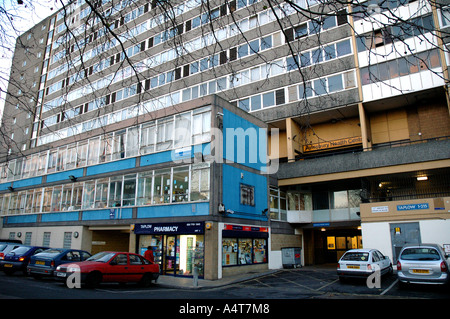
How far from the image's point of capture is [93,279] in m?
11.9

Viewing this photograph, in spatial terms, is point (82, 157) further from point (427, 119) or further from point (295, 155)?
point (427, 119)

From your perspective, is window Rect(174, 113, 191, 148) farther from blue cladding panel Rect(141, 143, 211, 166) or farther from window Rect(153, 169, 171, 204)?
window Rect(153, 169, 171, 204)

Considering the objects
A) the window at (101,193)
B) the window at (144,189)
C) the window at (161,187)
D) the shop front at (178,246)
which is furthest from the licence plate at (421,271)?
the window at (101,193)

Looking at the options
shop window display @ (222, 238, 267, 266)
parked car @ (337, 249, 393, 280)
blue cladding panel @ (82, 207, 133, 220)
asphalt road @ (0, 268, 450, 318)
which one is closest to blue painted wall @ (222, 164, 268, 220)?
shop window display @ (222, 238, 267, 266)

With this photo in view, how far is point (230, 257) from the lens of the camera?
19.1 meters

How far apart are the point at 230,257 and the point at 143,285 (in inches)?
249

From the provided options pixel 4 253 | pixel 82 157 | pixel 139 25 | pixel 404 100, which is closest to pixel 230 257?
pixel 4 253

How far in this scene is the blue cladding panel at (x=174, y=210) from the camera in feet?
60.6

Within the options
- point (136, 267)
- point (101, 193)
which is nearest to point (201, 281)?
point (136, 267)

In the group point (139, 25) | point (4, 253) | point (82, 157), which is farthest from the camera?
point (139, 25)

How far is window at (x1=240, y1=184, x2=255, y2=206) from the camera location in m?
20.6

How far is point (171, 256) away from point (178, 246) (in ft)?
2.49

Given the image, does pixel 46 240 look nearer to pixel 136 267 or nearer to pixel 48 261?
pixel 48 261

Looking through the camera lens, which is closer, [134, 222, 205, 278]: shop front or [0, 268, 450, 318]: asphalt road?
[0, 268, 450, 318]: asphalt road
